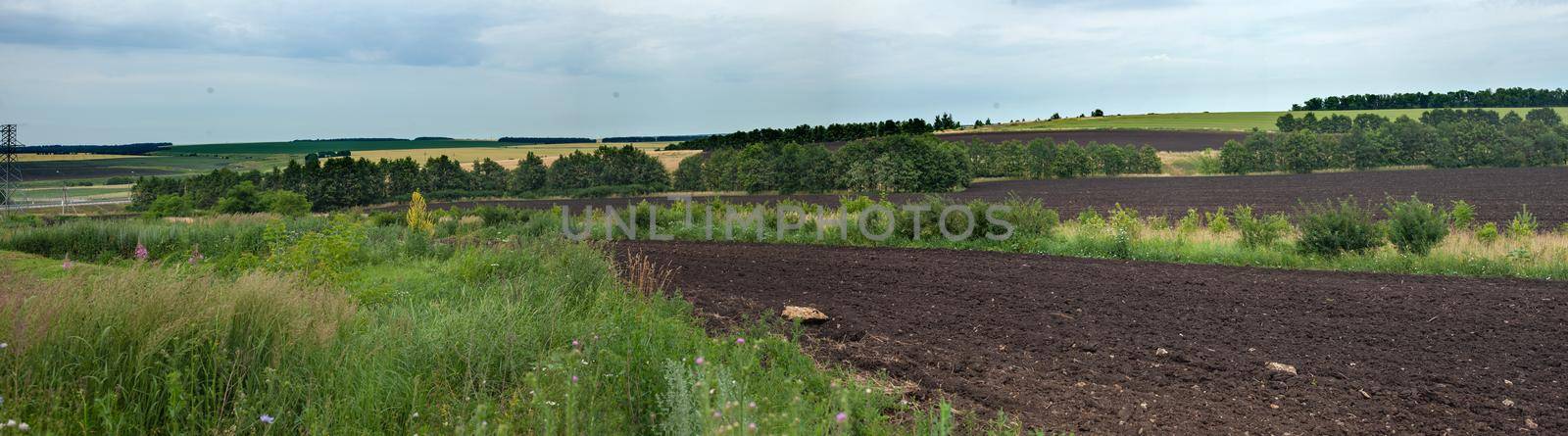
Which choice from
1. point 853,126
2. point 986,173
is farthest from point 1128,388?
point 853,126

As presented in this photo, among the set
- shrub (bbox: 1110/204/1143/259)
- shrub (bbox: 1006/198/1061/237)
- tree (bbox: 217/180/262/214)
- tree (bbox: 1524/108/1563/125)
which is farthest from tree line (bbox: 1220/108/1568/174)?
tree (bbox: 217/180/262/214)

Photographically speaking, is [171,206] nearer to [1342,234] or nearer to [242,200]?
[242,200]

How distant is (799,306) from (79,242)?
1155 centimetres

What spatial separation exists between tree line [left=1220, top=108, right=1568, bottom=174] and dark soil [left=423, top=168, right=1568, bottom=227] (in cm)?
247

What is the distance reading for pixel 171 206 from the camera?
1316 inches

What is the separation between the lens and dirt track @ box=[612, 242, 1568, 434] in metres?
5.61

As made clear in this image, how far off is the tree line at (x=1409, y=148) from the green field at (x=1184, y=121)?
1157 inches

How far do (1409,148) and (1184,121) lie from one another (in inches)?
1713

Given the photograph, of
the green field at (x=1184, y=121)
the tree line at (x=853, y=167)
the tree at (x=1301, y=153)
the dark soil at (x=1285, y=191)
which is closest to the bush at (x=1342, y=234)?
the dark soil at (x=1285, y=191)

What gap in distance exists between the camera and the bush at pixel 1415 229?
12984 mm

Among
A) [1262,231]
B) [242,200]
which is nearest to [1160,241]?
[1262,231]

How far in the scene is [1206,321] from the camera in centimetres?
811

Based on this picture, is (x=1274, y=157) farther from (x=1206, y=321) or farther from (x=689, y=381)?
(x=689, y=381)

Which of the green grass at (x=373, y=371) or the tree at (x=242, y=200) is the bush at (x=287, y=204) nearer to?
the tree at (x=242, y=200)
